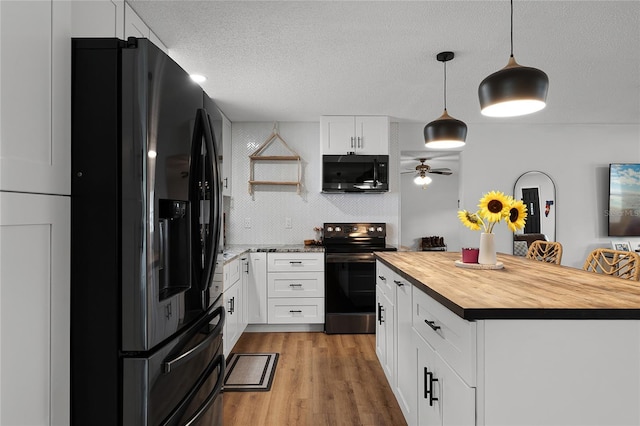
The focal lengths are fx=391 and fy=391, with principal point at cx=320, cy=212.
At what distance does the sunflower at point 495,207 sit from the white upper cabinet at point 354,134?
2443 millimetres

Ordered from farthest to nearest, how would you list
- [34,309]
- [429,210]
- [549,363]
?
[429,210]
[549,363]
[34,309]

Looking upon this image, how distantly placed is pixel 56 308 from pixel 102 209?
0.31 metres

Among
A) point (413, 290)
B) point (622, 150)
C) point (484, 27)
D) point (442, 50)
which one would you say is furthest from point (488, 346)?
point (622, 150)

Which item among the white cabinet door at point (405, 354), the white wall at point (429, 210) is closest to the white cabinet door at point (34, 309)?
the white cabinet door at point (405, 354)

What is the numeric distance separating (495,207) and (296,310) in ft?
8.67

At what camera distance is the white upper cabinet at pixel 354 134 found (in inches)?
174

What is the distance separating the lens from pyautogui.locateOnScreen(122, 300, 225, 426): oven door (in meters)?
1.21

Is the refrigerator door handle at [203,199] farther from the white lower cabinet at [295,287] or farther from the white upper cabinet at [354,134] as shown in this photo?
the white upper cabinet at [354,134]

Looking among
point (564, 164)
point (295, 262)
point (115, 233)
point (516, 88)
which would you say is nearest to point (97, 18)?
point (115, 233)

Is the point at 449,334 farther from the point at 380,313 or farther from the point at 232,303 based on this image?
the point at 232,303

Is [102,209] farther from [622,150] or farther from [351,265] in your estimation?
[622,150]

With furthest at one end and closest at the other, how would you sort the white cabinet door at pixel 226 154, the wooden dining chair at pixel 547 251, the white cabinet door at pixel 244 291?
the white cabinet door at pixel 226 154
the white cabinet door at pixel 244 291
the wooden dining chair at pixel 547 251

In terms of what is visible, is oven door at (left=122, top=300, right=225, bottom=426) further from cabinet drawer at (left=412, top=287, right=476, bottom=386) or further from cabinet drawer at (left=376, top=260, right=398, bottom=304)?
cabinet drawer at (left=376, top=260, right=398, bottom=304)

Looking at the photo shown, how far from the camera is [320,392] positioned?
2.71m
